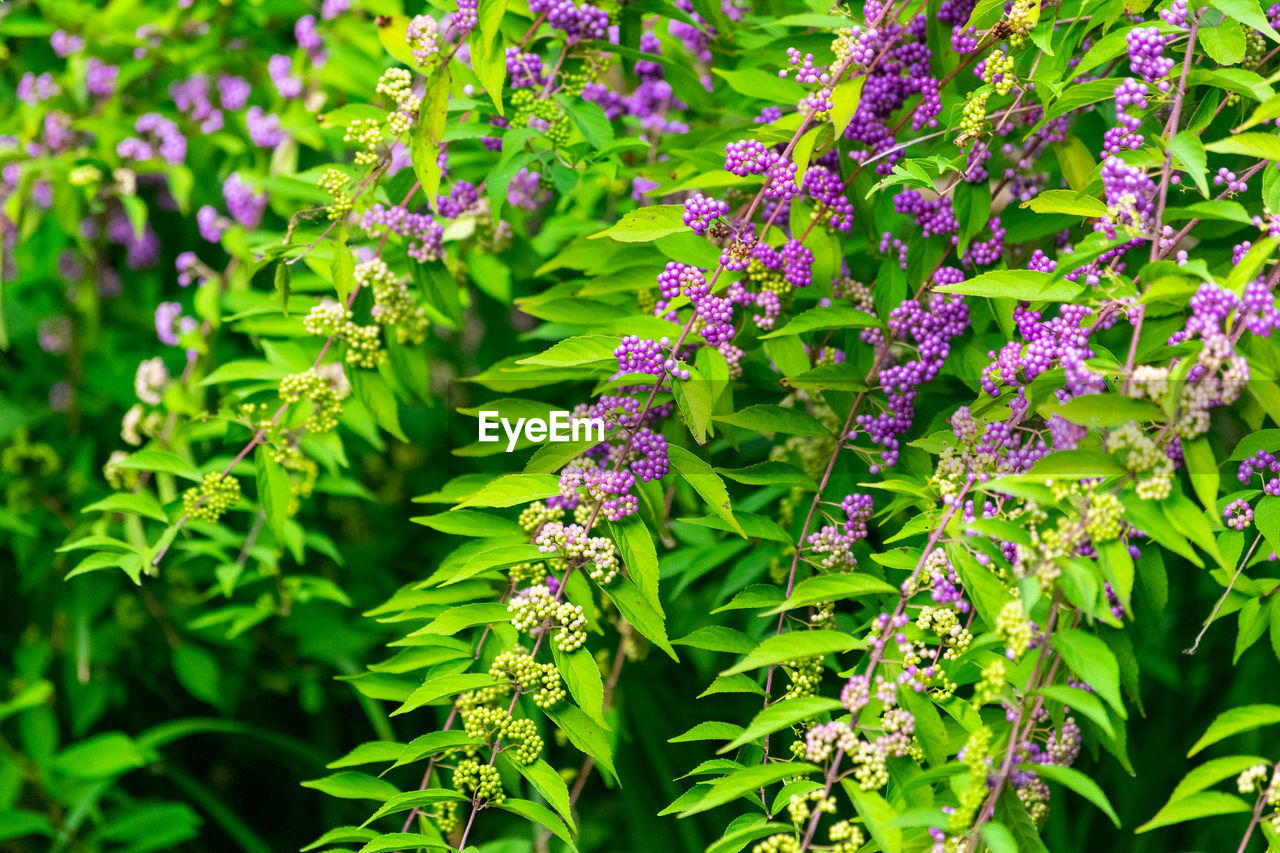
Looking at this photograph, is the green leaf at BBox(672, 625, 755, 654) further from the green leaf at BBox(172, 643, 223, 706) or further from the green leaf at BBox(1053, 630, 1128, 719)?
the green leaf at BBox(172, 643, 223, 706)

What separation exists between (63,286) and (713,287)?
1950mm

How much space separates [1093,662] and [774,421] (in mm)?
510

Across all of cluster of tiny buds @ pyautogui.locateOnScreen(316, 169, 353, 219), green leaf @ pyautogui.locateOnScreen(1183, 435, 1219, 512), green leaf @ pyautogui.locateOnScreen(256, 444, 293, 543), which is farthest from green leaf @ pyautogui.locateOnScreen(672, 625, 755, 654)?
cluster of tiny buds @ pyautogui.locateOnScreen(316, 169, 353, 219)

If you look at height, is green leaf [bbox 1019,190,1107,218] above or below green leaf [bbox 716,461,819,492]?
above

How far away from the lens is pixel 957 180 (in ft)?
4.26

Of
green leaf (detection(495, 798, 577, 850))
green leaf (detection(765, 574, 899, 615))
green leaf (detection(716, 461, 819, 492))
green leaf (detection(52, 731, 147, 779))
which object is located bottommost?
green leaf (detection(52, 731, 147, 779))

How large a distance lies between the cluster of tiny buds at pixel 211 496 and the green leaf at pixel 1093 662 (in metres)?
1.11

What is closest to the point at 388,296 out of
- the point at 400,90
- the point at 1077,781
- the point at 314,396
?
the point at 314,396

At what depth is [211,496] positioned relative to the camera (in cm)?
146

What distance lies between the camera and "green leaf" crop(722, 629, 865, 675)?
0.95 metres

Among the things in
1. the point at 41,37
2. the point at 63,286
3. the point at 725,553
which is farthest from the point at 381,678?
the point at 41,37

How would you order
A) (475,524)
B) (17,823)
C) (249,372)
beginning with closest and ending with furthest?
(475,524) < (249,372) < (17,823)

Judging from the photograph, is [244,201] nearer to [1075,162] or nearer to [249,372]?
[249,372]

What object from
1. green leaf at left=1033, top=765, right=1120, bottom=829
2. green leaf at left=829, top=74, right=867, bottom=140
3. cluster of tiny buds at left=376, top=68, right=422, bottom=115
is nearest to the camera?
green leaf at left=1033, top=765, right=1120, bottom=829
